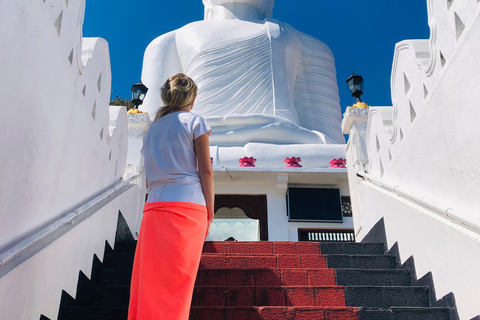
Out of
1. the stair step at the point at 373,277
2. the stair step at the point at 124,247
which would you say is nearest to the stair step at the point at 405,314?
the stair step at the point at 373,277

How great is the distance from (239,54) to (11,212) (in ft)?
26.9

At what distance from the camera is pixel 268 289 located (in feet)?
9.44

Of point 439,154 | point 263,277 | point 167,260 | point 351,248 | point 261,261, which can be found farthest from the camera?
point 351,248

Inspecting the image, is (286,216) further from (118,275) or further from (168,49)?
(168,49)

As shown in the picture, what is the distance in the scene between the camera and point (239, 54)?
9.85m

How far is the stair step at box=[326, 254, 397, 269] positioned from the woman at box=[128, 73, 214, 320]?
174 centimetres

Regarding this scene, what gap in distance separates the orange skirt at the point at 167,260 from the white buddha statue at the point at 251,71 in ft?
21.3

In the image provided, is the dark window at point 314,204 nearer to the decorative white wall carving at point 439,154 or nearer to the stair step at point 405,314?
the decorative white wall carving at point 439,154

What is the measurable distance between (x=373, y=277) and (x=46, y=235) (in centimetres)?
196

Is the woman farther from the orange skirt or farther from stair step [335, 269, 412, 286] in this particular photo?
stair step [335, 269, 412, 286]

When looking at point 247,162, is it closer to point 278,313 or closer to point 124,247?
point 124,247

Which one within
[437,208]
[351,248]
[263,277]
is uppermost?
[351,248]

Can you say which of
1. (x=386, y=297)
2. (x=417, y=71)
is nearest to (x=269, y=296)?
(x=386, y=297)

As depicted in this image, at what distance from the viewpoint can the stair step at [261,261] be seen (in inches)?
132
